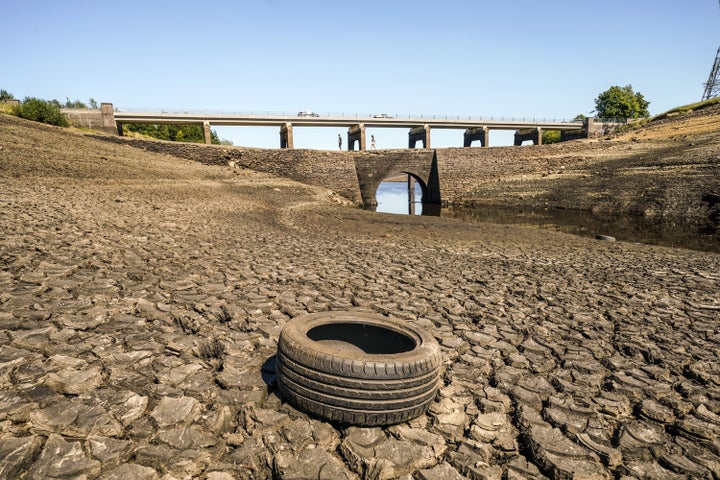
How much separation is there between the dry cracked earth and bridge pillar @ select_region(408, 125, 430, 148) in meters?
45.3

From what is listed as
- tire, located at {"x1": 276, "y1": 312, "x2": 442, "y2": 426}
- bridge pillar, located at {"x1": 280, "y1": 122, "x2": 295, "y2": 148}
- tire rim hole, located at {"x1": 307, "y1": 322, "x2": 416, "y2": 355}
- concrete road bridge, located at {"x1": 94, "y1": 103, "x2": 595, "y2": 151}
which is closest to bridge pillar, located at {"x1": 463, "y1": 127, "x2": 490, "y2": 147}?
concrete road bridge, located at {"x1": 94, "y1": 103, "x2": 595, "y2": 151}

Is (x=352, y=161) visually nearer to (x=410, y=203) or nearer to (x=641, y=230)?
(x=410, y=203)

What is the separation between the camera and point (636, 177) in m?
30.6

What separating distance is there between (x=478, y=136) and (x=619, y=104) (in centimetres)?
4179

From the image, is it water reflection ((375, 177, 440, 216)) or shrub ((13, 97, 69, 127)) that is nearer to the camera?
shrub ((13, 97, 69, 127))

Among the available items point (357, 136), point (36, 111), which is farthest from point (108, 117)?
point (357, 136)

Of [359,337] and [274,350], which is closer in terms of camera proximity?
[359,337]

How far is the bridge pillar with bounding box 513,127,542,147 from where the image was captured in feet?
196

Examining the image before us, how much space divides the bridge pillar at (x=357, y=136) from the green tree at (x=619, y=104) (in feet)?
194

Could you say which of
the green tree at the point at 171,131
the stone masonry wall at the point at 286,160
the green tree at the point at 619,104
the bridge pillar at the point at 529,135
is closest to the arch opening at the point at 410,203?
the stone masonry wall at the point at 286,160

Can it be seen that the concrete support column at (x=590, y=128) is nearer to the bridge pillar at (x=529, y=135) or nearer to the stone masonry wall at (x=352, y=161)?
the bridge pillar at (x=529, y=135)

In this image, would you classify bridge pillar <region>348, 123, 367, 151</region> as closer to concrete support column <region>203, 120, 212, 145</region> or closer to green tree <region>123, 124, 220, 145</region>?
concrete support column <region>203, 120, 212, 145</region>

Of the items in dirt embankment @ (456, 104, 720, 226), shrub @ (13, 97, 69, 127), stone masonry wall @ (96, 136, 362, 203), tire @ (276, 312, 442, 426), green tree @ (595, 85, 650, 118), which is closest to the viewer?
tire @ (276, 312, 442, 426)

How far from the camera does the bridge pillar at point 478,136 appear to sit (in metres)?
57.6
